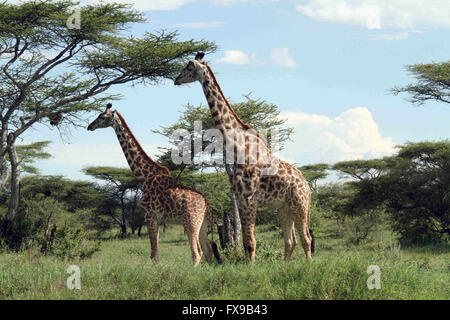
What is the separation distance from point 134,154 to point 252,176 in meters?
2.73

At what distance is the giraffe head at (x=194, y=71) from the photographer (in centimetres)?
795

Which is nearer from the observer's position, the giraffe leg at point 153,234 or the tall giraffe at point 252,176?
the tall giraffe at point 252,176

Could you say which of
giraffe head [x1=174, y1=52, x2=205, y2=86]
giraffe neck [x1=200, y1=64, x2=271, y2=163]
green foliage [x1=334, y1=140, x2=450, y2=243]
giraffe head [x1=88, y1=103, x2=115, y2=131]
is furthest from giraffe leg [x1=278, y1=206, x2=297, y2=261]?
green foliage [x1=334, y1=140, x2=450, y2=243]

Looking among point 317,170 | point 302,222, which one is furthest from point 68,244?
point 317,170

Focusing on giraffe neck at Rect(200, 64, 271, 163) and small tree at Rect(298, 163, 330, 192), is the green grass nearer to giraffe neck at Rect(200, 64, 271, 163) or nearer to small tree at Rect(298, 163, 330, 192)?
giraffe neck at Rect(200, 64, 271, 163)

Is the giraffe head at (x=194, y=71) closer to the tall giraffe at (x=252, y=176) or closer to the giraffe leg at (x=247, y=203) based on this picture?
the tall giraffe at (x=252, y=176)

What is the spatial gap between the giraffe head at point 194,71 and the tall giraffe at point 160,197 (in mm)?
1826

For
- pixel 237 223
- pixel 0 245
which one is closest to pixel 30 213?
pixel 0 245

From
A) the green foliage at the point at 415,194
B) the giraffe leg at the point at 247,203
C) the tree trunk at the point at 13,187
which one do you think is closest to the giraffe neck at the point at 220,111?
the giraffe leg at the point at 247,203

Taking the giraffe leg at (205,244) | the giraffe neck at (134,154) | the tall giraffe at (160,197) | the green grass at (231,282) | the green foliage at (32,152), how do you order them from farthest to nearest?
the green foliage at (32,152)
the giraffe neck at (134,154)
the giraffe leg at (205,244)
the tall giraffe at (160,197)
the green grass at (231,282)

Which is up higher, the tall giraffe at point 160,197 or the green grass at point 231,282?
the tall giraffe at point 160,197

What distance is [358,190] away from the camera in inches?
852

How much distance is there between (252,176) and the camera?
7.59 meters
